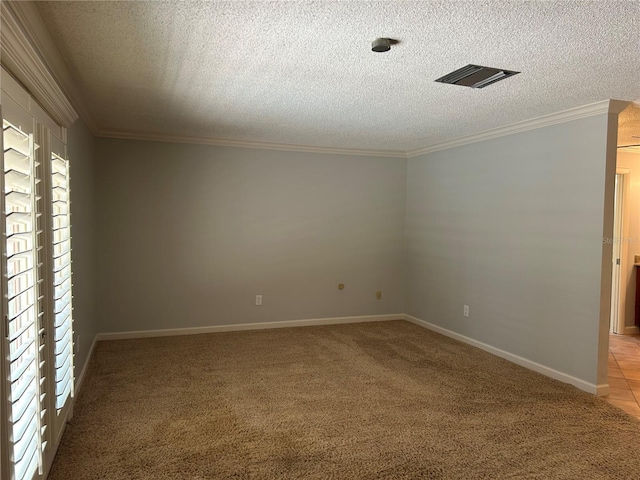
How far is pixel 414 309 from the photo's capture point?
19.5ft

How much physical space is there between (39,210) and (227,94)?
1682mm

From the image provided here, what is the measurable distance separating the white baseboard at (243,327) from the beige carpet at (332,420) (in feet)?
1.52

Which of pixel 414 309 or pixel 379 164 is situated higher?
pixel 379 164

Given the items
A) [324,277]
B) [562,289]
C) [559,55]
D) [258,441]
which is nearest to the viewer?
[559,55]

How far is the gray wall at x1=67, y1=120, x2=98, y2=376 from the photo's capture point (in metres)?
3.33

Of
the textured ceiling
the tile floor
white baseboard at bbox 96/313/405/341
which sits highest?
the textured ceiling

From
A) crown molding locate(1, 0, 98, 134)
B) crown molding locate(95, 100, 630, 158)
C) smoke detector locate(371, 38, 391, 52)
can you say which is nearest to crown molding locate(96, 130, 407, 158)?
crown molding locate(95, 100, 630, 158)

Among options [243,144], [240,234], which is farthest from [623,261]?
[243,144]

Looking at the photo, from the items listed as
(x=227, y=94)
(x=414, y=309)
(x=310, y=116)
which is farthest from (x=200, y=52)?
(x=414, y=309)

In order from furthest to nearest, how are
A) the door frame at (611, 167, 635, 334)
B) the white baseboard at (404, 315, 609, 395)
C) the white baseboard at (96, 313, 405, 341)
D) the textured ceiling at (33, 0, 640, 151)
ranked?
the door frame at (611, 167, 635, 334) < the white baseboard at (96, 313, 405, 341) < the white baseboard at (404, 315, 609, 395) < the textured ceiling at (33, 0, 640, 151)

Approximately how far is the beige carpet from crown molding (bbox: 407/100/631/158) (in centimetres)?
218

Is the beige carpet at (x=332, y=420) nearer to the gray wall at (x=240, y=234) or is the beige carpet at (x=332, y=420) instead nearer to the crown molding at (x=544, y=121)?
the gray wall at (x=240, y=234)

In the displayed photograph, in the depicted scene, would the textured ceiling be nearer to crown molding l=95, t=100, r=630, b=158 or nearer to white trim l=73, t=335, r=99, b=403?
crown molding l=95, t=100, r=630, b=158

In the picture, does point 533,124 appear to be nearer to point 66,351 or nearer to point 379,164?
point 379,164
